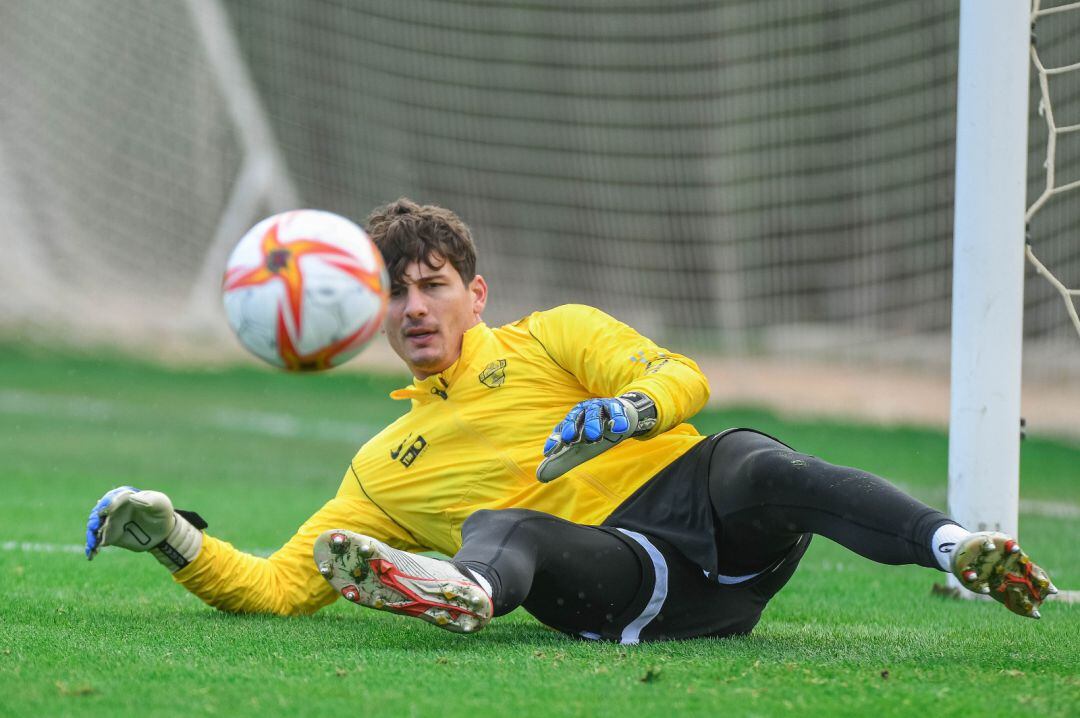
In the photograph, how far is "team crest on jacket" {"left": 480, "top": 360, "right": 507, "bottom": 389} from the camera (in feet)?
14.3

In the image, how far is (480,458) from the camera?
14.1ft

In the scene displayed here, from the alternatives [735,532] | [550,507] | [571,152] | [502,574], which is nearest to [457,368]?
[550,507]

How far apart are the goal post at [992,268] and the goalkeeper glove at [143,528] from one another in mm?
2676

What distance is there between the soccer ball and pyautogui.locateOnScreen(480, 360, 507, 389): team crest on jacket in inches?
24.1

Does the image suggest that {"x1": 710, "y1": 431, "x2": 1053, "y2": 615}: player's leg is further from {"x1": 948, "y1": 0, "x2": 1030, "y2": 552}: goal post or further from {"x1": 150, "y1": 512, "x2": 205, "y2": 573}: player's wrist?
{"x1": 150, "y1": 512, "x2": 205, "y2": 573}: player's wrist

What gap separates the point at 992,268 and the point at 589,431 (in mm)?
2036

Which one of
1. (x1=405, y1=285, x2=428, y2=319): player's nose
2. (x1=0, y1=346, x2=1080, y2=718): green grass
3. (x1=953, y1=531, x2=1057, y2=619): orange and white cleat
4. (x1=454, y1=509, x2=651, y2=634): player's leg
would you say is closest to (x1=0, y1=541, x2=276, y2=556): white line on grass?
(x1=0, y1=346, x2=1080, y2=718): green grass

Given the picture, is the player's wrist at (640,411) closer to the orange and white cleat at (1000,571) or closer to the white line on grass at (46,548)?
the orange and white cleat at (1000,571)

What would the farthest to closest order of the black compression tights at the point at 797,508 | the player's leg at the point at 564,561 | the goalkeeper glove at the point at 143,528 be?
the goalkeeper glove at the point at 143,528, the player's leg at the point at 564,561, the black compression tights at the point at 797,508

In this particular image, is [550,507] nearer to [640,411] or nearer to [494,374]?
[494,374]

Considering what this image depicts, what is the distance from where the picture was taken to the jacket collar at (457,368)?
4406mm

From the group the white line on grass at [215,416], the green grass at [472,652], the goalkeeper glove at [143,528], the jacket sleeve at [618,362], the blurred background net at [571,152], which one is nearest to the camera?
the green grass at [472,652]

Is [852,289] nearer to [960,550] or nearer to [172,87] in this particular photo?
[172,87]

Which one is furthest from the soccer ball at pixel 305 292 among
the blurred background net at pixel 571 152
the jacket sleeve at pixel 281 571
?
the blurred background net at pixel 571 152
